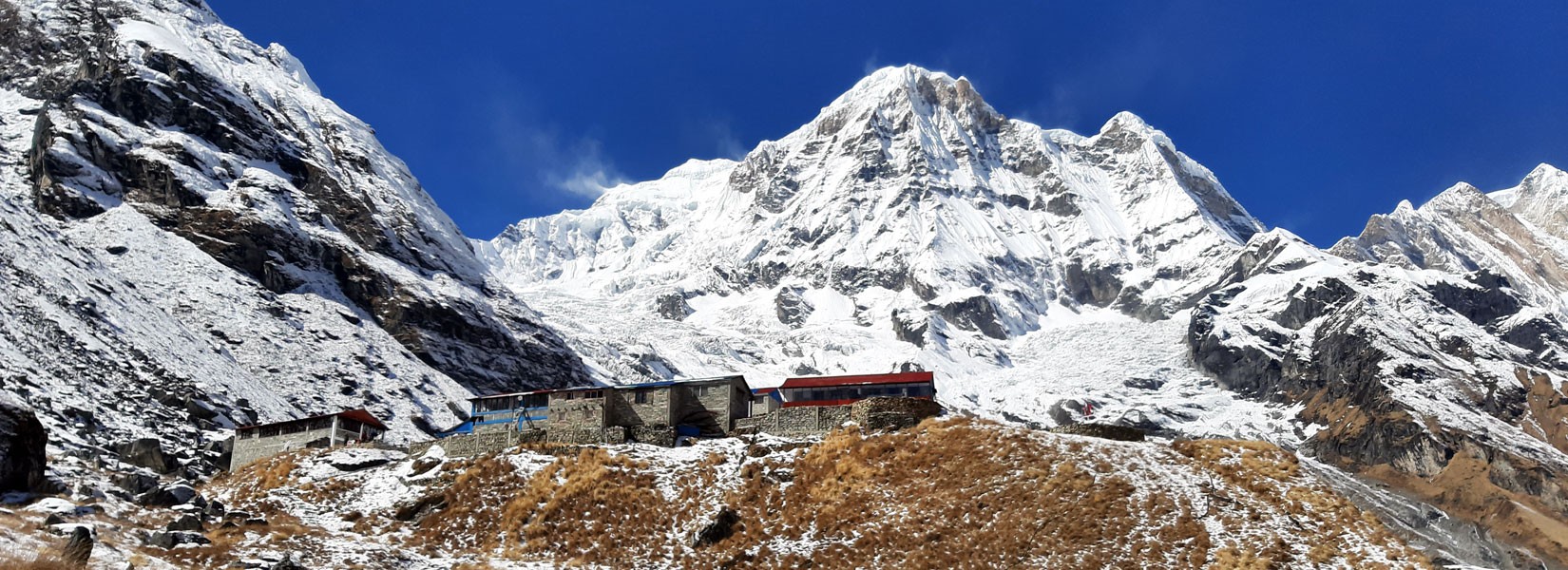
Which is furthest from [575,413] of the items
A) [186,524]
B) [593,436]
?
[186,524]

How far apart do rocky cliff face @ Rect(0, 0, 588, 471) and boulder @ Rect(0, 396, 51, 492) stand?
30.3 meters

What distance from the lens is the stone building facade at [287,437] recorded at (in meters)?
74.1

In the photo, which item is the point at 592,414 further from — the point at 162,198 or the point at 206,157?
the point at 206,157

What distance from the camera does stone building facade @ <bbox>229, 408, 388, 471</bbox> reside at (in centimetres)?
7406

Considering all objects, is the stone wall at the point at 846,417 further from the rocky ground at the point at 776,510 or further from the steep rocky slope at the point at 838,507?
the steep rocky slope at the point at 838,507

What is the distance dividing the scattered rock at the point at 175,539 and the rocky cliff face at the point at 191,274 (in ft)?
114

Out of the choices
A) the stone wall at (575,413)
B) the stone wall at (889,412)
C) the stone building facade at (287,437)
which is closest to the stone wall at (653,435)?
the stone wall at (575,413)

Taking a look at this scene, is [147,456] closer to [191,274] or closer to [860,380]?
[860,380]

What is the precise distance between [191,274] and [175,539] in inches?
4426

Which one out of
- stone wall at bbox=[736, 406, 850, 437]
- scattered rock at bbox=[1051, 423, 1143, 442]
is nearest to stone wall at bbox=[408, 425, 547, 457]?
stone wall at bbox=[736, 406, 850, 437]

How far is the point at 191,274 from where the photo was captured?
138500 mm

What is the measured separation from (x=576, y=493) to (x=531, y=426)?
16628mm

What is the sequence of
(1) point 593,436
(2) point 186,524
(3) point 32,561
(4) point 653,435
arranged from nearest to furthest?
1. (3) point 32,561
2. (2) point 186,524
3. (1) point 593,436
4. (4) point 653,435

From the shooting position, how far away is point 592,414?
68.8 meters
